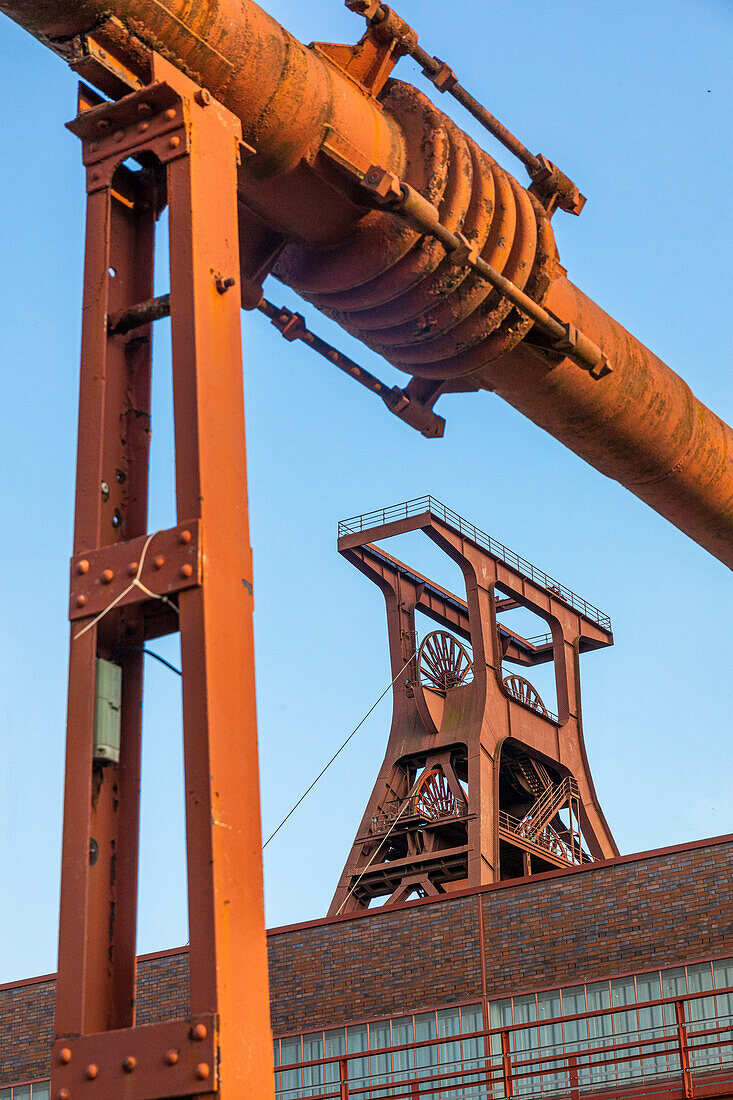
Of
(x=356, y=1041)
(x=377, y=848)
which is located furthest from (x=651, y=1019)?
(x=377, y=848)

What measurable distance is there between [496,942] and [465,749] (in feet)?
34.0

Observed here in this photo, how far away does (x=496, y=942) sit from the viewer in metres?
18.9

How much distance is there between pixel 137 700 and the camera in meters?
5.39

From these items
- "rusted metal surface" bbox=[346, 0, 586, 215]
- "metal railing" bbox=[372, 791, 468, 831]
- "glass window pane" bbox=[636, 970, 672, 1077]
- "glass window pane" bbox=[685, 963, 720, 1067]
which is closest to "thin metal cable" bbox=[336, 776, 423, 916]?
"metal railing" bbox=[372, 791, 468, 831]

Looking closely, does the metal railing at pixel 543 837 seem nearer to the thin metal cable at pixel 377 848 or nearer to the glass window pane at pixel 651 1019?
the thin metal cable at pixel 377 848

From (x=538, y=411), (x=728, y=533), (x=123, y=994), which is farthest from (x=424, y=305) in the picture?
(x=123, y=994)

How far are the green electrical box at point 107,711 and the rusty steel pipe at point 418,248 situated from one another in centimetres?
274

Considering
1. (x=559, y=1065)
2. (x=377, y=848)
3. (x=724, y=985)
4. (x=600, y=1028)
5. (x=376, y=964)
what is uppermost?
(x=377, y=848)

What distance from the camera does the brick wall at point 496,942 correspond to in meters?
17.8

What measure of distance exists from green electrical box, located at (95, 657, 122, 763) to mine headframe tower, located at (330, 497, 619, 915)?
22.3 m

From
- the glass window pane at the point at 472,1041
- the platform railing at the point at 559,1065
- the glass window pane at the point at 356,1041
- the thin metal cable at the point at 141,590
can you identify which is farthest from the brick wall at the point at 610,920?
the thin metal cable at the point at 141,590

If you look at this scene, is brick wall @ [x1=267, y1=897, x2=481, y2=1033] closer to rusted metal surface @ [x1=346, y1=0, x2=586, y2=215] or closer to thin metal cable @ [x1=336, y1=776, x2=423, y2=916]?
thin metal cable @ [x1=336, y1=776, x2=423, y2=916]

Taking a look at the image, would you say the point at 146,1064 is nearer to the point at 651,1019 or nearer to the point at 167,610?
the point at 167,610

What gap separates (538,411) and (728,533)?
2.01m
